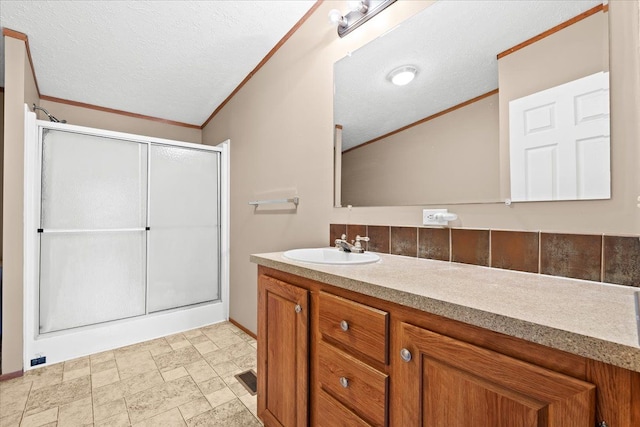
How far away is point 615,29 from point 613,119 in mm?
268

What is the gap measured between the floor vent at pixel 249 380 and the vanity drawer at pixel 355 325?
3.58 ft

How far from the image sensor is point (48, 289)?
2.17 meters

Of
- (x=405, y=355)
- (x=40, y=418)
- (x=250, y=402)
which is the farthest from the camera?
(x=250, y=402)

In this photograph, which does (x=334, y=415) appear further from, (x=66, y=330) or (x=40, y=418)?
(x=66, y=330)

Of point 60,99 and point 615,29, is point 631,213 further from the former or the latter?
point 60,99

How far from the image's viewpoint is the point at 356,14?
5.12 feet

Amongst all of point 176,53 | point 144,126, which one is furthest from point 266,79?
point 144,126

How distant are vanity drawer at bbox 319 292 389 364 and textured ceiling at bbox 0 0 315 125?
1.89 metres

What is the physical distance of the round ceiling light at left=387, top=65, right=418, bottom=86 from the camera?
1.36 meters

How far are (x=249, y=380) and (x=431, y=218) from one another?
158 cm

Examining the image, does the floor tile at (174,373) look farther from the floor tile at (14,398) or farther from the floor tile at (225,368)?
the floor tile at (14,398)

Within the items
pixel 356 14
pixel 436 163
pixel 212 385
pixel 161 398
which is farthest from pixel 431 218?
pixel 161 398

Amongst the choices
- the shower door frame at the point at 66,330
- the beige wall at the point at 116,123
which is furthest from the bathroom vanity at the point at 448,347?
the beige wall at the point at 116,123

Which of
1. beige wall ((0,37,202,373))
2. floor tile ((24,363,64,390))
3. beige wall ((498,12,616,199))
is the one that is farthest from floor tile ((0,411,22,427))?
beige wall ((498,12,616,199))
